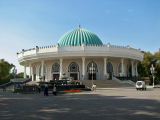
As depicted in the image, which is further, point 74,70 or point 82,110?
point 74,70

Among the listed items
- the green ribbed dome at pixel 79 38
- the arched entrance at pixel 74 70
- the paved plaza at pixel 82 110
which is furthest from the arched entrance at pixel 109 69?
the paved plaza at pixel 82 110

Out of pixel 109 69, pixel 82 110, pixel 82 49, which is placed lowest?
pixel 82 110

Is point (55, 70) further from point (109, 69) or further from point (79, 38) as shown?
point (109, 69)

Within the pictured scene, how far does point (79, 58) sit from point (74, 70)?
3.03 metres

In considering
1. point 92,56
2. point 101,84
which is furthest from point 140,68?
point 101,84

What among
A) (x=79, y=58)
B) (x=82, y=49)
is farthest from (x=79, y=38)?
(x=82, y=49)

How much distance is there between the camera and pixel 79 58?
41125 millimetres

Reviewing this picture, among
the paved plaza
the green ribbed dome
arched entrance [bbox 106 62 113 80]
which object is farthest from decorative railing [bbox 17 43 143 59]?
the paved plaza

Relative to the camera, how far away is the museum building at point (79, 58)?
3809 centimetres

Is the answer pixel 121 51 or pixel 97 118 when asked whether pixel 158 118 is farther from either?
pixel 121 51

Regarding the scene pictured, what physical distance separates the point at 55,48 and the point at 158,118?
110 feet

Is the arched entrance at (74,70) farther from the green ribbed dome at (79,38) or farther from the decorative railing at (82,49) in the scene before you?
the green ribbed dome at (79,38)

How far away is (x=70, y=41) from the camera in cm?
4412

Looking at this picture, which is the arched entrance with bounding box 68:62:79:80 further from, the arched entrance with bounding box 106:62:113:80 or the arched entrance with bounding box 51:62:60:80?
the arched entrance with bounding box 106:62:113:80
